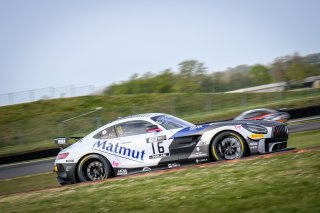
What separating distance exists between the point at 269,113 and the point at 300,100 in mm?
12259

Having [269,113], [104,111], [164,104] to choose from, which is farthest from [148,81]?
[269,113]

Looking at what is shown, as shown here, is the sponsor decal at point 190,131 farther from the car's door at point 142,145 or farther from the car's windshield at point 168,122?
the car's windshield at point 168,122

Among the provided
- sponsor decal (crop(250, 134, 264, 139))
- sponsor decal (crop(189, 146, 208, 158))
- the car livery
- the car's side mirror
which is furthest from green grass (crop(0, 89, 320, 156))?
sponsor decal (crop(250, 134, 264, 139))

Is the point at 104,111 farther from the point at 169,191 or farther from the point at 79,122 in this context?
the point at 169,191

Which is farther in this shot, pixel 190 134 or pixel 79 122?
pixel 79 122

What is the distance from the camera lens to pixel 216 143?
33.2 ft

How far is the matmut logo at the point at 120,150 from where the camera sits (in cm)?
1074

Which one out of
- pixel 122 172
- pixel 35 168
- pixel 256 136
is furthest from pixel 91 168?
pixel 35 168

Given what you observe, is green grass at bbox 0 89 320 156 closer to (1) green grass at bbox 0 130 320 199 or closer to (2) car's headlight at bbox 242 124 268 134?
(1) green grass at bbox 0 130 320 199

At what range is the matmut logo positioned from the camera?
10.7 metres

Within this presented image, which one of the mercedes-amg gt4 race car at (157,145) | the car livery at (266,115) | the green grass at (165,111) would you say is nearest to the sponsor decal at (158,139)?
the mercedes-amg gt4 race car at (157,145)

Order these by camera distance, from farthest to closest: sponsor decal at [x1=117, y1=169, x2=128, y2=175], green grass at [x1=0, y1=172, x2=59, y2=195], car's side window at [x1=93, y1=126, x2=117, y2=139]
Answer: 1. green grass at [x1=0, y1=172, x2=59, y2=195]
2. car's side window at [x1=93, y1=126, x2=117, y2=139]
3. sponsor decal at [x1=117, y1=169, x2=128, y2=175]

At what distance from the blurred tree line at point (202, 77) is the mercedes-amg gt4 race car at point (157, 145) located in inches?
1454

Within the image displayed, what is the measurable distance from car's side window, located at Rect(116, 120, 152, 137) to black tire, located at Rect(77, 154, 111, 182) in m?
0.81
